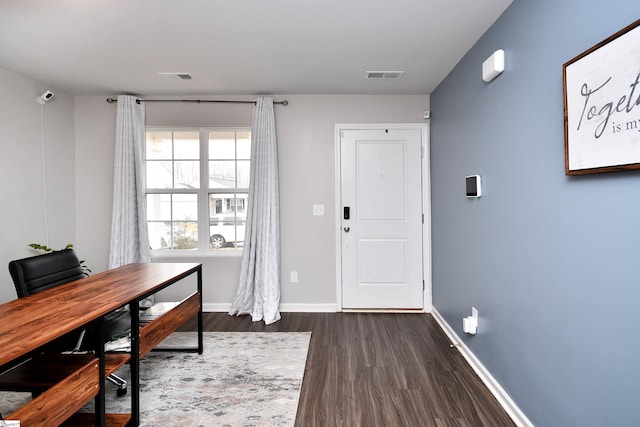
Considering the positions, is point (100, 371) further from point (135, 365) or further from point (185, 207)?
point (185, 207)

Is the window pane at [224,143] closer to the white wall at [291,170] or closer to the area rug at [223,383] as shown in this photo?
the white wall at [291,170]

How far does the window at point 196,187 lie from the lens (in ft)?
12.9

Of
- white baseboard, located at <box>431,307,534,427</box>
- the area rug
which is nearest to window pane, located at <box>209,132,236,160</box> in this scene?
the area rug

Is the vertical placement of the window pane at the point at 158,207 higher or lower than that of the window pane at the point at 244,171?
lower

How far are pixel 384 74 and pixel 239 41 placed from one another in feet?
4.55

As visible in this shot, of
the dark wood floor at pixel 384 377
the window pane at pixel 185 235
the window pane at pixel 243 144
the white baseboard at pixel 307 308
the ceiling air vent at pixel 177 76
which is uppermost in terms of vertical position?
the ceiling air vent at pixel 177 76

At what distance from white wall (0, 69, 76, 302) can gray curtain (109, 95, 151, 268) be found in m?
0.57

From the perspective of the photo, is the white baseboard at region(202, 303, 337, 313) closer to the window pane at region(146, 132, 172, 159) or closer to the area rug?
the area rug

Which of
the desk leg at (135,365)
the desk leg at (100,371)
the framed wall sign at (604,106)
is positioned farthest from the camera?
the desk leg at (135,365)

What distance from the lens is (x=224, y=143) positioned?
3.93m

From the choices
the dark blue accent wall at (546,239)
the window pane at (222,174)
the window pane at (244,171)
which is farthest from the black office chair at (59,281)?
the dark blue accent wall at (546,239)

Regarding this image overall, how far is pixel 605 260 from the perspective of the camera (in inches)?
52.1

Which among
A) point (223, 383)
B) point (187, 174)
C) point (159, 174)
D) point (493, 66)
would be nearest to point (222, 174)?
point (187, 174)

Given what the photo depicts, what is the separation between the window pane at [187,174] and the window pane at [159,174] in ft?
0.26
